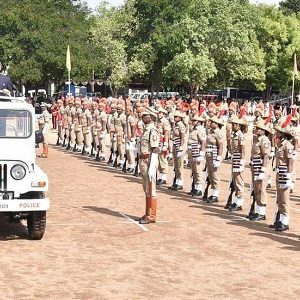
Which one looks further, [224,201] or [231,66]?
[231,66]

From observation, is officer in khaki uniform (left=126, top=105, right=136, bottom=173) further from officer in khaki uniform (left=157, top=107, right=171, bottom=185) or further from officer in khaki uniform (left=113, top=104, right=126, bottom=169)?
officer in khaki uniform (left=157, top=107, right=171, bottom=185)

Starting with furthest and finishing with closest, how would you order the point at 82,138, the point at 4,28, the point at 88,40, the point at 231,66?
the point at 88,40, the point at 231,66, the point at 4,28, the point at 82,138

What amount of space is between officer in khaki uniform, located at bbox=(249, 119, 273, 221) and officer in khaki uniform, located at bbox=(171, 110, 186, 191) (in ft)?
13.8

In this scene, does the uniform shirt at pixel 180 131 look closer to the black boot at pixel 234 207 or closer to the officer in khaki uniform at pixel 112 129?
the black boot at pixel 234 207

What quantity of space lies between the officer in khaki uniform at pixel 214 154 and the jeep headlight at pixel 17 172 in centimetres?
528

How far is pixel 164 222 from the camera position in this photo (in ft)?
44.3

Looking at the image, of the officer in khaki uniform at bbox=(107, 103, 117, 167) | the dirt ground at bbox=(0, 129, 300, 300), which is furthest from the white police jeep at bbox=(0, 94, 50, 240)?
the officer in khaki uniform at bbox=(107, 103, 117, 167)

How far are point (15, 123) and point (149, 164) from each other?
256cm

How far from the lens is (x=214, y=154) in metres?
15.8

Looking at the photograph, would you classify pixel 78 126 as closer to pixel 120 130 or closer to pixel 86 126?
pixel 86 126

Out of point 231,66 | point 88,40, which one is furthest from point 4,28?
point 231,66

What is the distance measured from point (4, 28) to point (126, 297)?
159 ft

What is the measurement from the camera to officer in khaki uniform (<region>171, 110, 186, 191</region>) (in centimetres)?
1805

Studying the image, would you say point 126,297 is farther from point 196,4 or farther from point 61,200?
point 196,4
